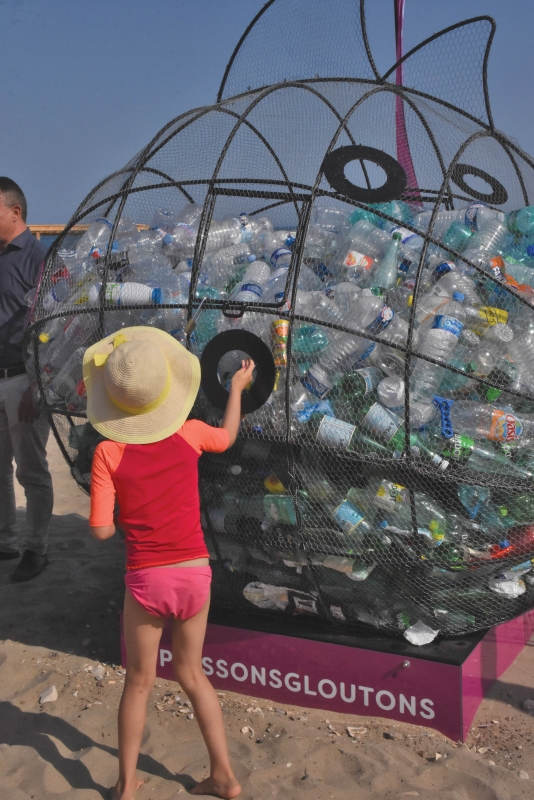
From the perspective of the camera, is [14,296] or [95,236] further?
[14,296]

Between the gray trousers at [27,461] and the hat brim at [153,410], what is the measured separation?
161 cm

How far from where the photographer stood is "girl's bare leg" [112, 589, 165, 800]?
7.36 feet

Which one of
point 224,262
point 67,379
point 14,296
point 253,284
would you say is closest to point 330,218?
point 224,262

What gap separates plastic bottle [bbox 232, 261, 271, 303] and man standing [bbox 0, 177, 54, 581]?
151cm

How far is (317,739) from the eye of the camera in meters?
2.68

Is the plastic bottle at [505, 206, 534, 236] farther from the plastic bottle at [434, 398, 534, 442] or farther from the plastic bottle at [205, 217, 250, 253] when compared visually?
the plastic bottle at [205, 217, 250, 253]

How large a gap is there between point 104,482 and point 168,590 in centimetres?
38

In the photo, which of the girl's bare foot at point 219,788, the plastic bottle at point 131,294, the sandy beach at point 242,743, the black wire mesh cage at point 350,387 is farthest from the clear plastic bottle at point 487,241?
the girl's bare foot at point 219,788

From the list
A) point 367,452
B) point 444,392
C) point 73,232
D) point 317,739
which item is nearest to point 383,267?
point 444,392

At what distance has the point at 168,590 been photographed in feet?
7.23

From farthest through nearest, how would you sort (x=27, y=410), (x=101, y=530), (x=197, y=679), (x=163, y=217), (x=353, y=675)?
(x=27, y=410), (x=163, y=217), (x=353, y=675), (x=197, y=679), (x=101, y=530)

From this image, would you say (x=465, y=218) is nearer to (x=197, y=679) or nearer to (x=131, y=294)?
(x=131, y=294)

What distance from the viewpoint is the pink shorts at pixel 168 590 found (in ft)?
7.23

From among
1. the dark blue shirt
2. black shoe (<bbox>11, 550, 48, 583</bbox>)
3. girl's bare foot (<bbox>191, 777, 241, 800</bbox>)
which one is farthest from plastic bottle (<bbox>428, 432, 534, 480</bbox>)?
black shoe (<bbox>11, 550, 48, 583</bbox>)
